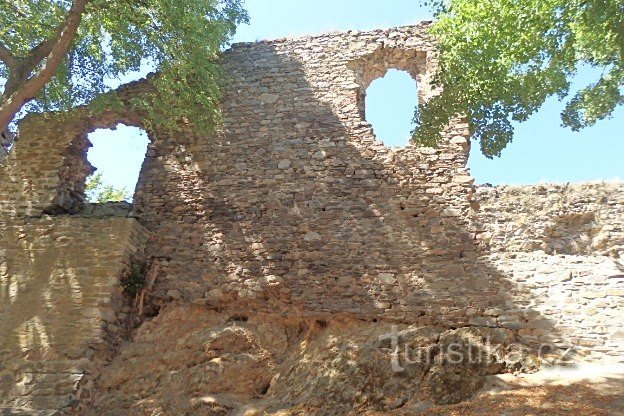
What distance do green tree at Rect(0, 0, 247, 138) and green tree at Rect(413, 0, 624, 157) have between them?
3889 mm

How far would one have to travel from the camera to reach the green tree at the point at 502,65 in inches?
324

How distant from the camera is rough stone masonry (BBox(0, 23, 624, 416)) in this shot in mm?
7215

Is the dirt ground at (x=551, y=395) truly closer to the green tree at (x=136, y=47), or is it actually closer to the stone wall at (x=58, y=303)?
the stone wall at (x=58, y=303)

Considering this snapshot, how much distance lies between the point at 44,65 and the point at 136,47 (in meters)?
2.02

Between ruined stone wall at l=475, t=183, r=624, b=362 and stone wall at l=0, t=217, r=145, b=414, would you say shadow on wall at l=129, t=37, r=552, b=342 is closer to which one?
ruined stone wall at l=475, t=183, r=624, b=362

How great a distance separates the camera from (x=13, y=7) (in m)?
9.29

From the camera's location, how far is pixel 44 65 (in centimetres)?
792

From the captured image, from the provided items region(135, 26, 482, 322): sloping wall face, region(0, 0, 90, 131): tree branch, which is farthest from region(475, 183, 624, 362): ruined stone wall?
region(0, 0, 90, 131): tree branch

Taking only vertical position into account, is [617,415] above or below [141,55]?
below

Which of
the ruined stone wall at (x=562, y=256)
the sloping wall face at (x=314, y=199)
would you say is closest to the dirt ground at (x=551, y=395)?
the ruined stone wall at (x=562, y=256)

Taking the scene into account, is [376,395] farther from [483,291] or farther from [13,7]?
[13,7]

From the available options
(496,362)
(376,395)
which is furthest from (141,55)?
(496,362)

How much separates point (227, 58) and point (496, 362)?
24.4ft

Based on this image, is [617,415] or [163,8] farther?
[163,8]
